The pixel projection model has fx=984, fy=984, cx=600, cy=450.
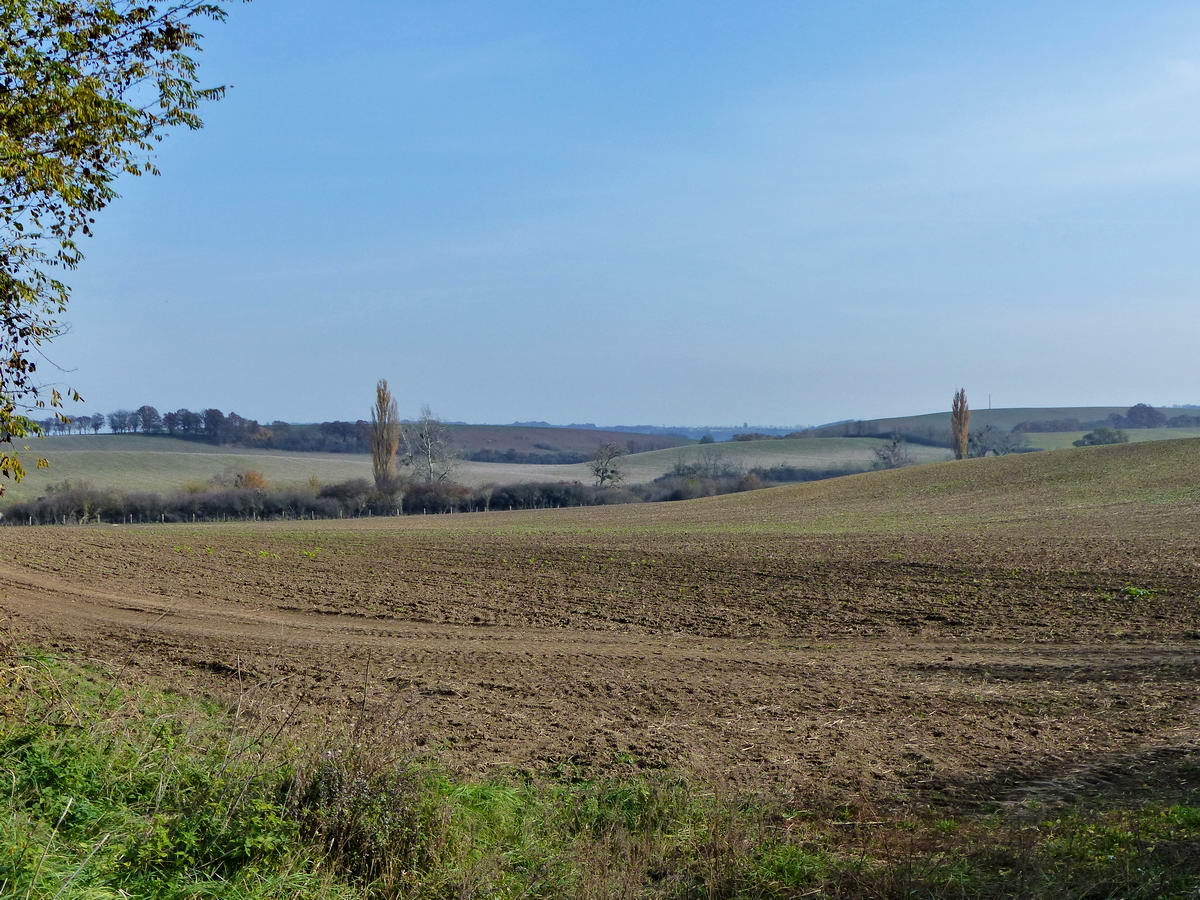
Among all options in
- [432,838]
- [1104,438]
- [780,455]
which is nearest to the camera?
[432,838]

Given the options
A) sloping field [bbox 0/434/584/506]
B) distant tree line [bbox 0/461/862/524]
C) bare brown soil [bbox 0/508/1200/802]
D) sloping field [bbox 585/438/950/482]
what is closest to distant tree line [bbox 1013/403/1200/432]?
sloping field [bbox 585/438/950/482]

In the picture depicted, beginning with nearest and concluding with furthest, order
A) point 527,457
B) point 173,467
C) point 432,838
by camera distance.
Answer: point 432,838
point 173,467
point 527,457

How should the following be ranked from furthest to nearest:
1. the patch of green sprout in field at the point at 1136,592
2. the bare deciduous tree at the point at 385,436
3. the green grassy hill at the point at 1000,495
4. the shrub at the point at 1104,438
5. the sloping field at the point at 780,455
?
the sloping field at the point at 780,455 → the shrub at the point at 1104,438 → the bare deciduous tree at the point at 385,436 → the green grassy hill at the point at 1000,495 → the patch of green sprout in field at the point at 1136,592

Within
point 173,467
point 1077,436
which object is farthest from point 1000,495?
point 1077,436

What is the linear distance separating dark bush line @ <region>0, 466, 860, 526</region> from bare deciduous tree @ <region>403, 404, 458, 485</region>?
16.1 meters

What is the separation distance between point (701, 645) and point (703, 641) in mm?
350

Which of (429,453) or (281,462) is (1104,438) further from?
(281,462)

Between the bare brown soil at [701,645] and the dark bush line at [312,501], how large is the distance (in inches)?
1337

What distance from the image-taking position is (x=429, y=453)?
8856 cm

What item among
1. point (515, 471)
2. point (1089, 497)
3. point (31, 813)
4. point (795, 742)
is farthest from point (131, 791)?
point (515, 471)

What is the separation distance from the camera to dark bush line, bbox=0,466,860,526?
57281 mm

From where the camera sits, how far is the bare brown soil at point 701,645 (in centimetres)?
891

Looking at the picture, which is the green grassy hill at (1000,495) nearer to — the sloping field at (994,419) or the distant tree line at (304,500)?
the distant tree line at (304,500)

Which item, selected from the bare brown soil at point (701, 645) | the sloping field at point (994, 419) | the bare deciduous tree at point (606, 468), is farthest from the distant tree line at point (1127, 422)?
the bare brown soil at point (701, 645)
